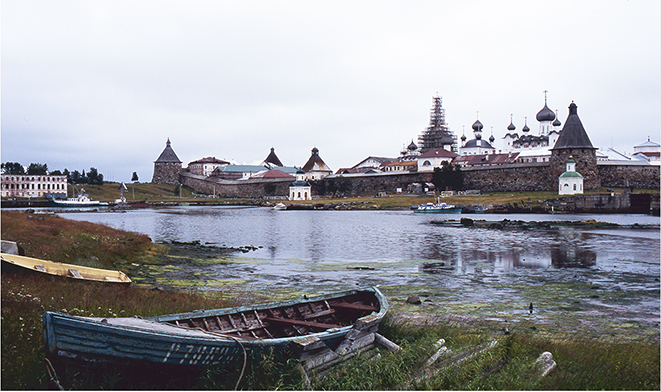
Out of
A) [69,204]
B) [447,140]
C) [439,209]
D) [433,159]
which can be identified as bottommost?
[439,209]

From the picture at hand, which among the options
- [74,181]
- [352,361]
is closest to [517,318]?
[352,361]

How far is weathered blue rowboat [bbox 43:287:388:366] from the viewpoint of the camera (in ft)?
18.7

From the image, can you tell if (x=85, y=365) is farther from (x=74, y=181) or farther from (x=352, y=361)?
(x=74, y=181)

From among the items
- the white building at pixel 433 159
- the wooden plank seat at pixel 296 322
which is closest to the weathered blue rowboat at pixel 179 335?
the wooden plank seat at pixel 296 322

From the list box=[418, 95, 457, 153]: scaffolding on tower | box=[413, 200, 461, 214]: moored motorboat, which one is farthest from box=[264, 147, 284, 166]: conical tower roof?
box=[413, 200, 461, 214]: moored motorboat

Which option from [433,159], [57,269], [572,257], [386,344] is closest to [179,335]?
[386,344]

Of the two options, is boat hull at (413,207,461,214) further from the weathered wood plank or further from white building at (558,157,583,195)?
the weathered wood plank

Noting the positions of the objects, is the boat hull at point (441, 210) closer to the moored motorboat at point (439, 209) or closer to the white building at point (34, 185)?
the moored motorboat at point (439, 209)

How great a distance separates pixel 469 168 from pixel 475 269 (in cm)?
6504

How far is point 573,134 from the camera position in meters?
71.4

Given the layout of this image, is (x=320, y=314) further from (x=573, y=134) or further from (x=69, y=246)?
(x=573, y=134)

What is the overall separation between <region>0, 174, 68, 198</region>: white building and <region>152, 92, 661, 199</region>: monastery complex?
27.9m

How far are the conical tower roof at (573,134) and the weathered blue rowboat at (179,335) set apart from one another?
230ft

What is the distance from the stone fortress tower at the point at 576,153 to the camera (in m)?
69.6
